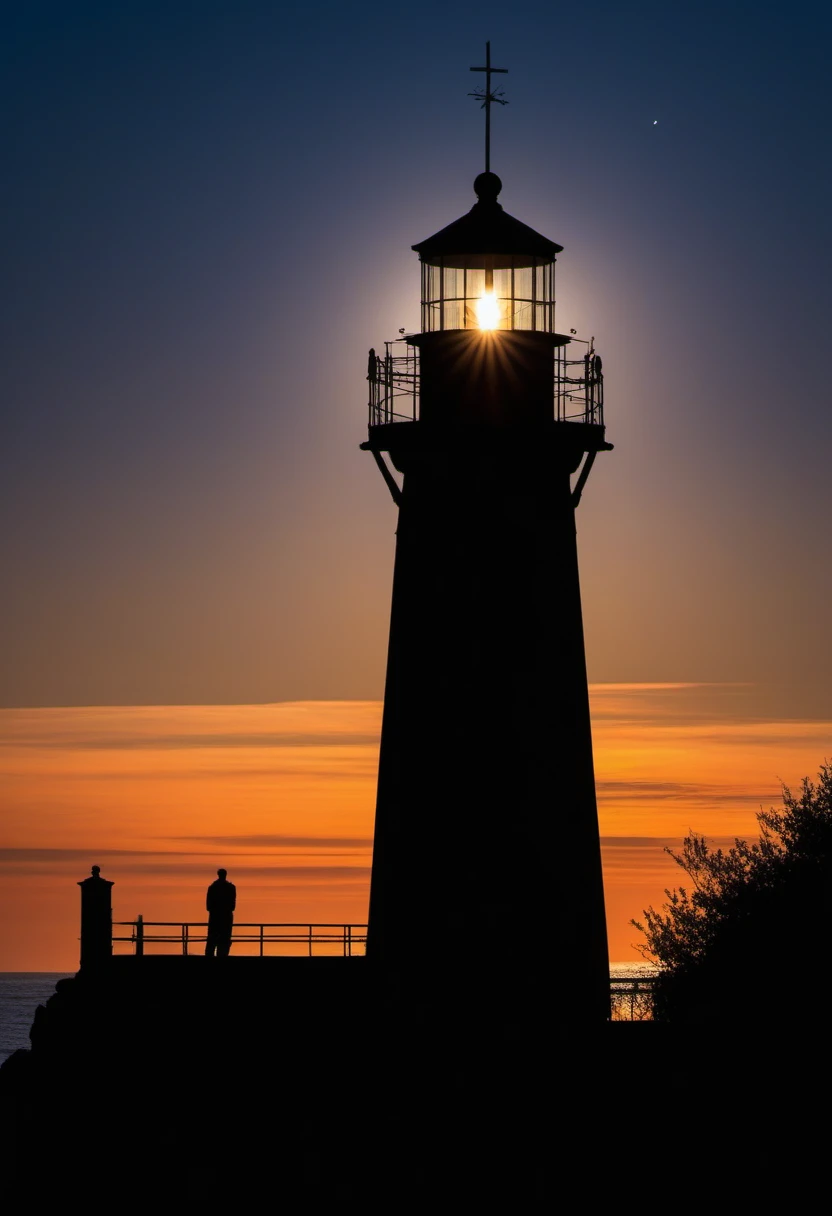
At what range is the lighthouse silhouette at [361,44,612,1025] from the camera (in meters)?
34.3

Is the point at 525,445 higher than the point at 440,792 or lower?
higher

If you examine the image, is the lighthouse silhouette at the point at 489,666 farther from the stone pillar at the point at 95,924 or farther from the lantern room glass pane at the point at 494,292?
the stone pillar at the point at 95,924

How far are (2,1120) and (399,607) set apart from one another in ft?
33.8

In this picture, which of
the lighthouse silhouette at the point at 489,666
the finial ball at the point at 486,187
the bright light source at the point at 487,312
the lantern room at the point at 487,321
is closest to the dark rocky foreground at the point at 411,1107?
the lighthouse silhouette at the point at 489,666

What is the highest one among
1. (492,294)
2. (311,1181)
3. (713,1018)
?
(492,294)

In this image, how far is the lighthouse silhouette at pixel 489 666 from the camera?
34281mm

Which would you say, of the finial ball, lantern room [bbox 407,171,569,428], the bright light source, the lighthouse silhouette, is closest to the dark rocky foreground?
the lighthouse silhouette

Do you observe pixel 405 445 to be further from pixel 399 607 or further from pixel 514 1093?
pixel 514 1093

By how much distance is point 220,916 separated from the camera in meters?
39.9

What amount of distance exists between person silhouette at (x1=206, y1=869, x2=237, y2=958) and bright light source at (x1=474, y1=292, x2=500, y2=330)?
33.9ft

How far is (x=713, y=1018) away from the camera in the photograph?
33.8m

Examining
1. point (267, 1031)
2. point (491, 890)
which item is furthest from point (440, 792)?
point (267, 1031)

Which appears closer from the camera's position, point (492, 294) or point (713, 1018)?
point (713, 1018)

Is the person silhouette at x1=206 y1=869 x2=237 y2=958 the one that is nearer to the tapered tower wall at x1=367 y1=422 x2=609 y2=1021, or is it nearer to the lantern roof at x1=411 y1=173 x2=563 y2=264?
the tapered tower wall at x1=367 y1=422 x2=609 y2=1021
